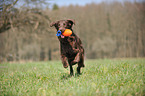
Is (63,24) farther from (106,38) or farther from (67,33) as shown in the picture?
(106,38)

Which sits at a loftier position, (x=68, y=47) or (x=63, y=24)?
(x=63, y=24)

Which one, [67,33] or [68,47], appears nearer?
[67,33]

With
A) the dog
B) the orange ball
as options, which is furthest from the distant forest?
the orange ball

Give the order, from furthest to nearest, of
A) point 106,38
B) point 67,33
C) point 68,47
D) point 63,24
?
point 106,38, point 68,47, point 63,24, point 67,33

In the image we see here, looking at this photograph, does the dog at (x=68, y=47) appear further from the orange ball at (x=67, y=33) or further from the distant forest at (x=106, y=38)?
the distant forest at (x=106, y=38)

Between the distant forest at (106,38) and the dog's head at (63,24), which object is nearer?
the dog's head at (63,24)

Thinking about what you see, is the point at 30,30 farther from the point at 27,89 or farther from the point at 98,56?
the point at 98,56

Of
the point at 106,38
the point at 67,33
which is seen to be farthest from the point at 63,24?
the point at 106,38

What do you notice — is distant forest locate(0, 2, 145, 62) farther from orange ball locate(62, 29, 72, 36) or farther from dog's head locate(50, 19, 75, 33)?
orange ball locate(62, 29, 72, 36)

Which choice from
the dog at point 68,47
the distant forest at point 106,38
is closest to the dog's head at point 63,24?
the dog at point 68,47

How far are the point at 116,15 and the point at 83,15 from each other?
10333 millimetres

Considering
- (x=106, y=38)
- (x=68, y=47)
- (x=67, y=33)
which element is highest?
(x=67, y=33)

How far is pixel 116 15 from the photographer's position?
143ft

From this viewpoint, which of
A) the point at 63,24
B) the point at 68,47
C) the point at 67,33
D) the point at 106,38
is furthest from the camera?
the point at 106,38
